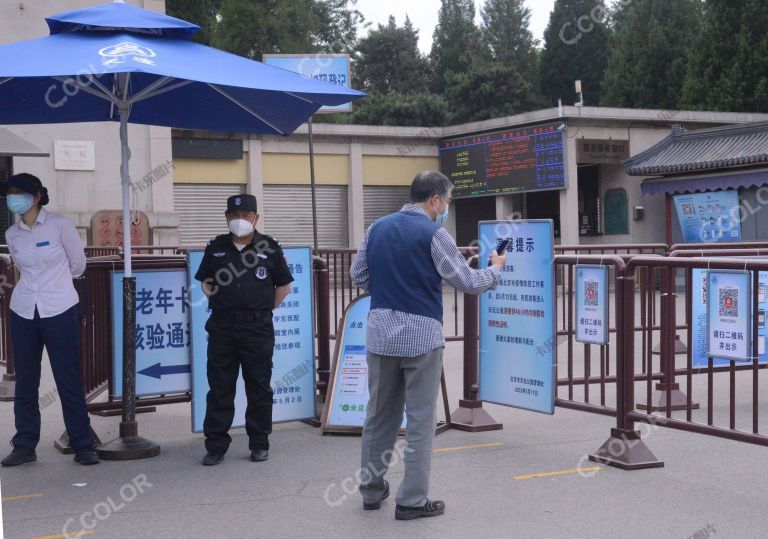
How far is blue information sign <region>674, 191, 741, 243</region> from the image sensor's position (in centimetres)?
2189

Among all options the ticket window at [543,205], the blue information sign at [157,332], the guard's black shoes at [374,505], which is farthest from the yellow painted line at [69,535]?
the ticket window at [543,205]

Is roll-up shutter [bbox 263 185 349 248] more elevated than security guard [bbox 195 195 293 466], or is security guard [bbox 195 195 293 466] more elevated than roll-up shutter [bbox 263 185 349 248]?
roll-up shutter [bbox 263 185 349 248]

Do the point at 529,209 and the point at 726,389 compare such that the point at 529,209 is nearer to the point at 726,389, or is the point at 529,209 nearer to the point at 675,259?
the point at 726,389

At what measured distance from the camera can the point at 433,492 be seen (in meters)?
5.73

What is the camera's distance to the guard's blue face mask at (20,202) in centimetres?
632

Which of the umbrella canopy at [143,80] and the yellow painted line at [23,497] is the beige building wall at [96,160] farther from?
the yellow painted line at [23,497]

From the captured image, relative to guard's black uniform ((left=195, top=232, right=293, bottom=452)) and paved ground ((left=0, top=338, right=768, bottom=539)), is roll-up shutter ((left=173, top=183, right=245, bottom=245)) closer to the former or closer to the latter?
paved ground ((left=0, top=338, right=768, bottom=539))

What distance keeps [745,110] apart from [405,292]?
3498 centimetres

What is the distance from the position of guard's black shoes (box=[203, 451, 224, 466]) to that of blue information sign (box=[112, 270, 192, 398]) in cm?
93

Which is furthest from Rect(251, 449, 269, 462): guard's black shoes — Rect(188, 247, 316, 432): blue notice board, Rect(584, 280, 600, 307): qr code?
Rect(584, 280, 600, 307): qr code

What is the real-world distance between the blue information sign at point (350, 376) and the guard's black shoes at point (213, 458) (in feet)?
3.55

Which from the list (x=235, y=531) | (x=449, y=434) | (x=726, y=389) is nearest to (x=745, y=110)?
(x=726, y=389)

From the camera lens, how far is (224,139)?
24.6 m

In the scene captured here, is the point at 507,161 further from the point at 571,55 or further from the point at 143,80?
the point at 571,55
